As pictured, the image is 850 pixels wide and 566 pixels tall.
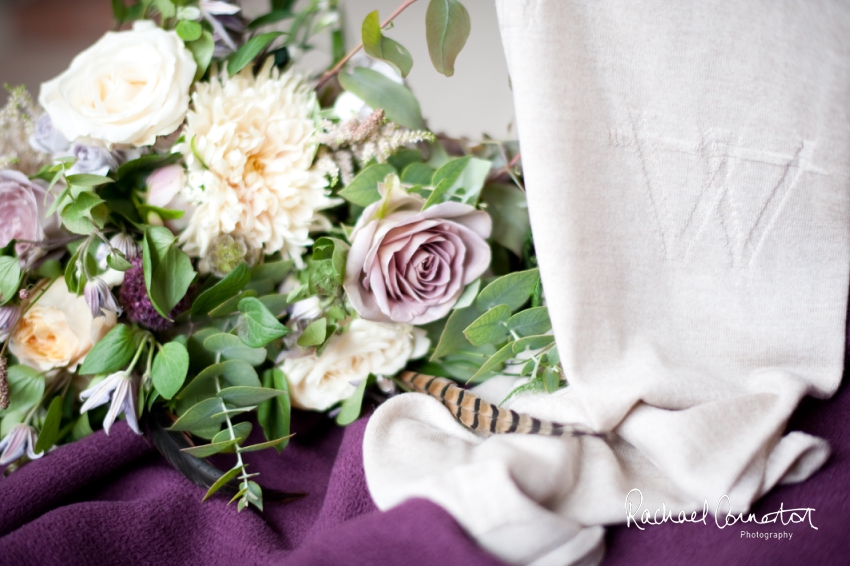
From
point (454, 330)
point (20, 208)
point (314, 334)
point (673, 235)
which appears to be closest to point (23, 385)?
point (20, 208)

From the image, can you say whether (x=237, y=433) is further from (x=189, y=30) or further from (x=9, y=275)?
(x=189, y=30)

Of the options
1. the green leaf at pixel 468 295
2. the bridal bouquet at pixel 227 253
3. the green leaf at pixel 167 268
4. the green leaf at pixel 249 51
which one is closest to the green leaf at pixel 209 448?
the bridal bouquet at pixel 227 253

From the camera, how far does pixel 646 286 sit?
44 centimetres

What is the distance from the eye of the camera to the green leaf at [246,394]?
0.44 metres

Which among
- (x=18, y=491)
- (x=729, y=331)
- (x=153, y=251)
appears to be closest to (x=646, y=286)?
(x=729, y=331)

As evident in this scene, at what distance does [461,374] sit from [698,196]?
25cm

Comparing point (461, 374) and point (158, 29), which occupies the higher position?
point (158, 29)

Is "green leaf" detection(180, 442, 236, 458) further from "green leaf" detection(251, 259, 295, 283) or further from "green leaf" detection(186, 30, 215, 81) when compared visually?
"green leaf" detection(186, 30, 215, 81)

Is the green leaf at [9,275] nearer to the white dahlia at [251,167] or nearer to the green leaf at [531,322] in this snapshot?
the white dahlia at [251,167]

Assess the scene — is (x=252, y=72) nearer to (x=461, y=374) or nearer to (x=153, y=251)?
(x=153, y=251)

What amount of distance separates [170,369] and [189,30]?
11.2 inches

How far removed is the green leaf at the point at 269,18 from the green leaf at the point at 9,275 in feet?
0.96

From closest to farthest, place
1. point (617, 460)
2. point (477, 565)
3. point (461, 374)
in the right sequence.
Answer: point (477, 565), point (617, 460), point (461, 374)

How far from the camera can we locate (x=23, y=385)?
0.49m
